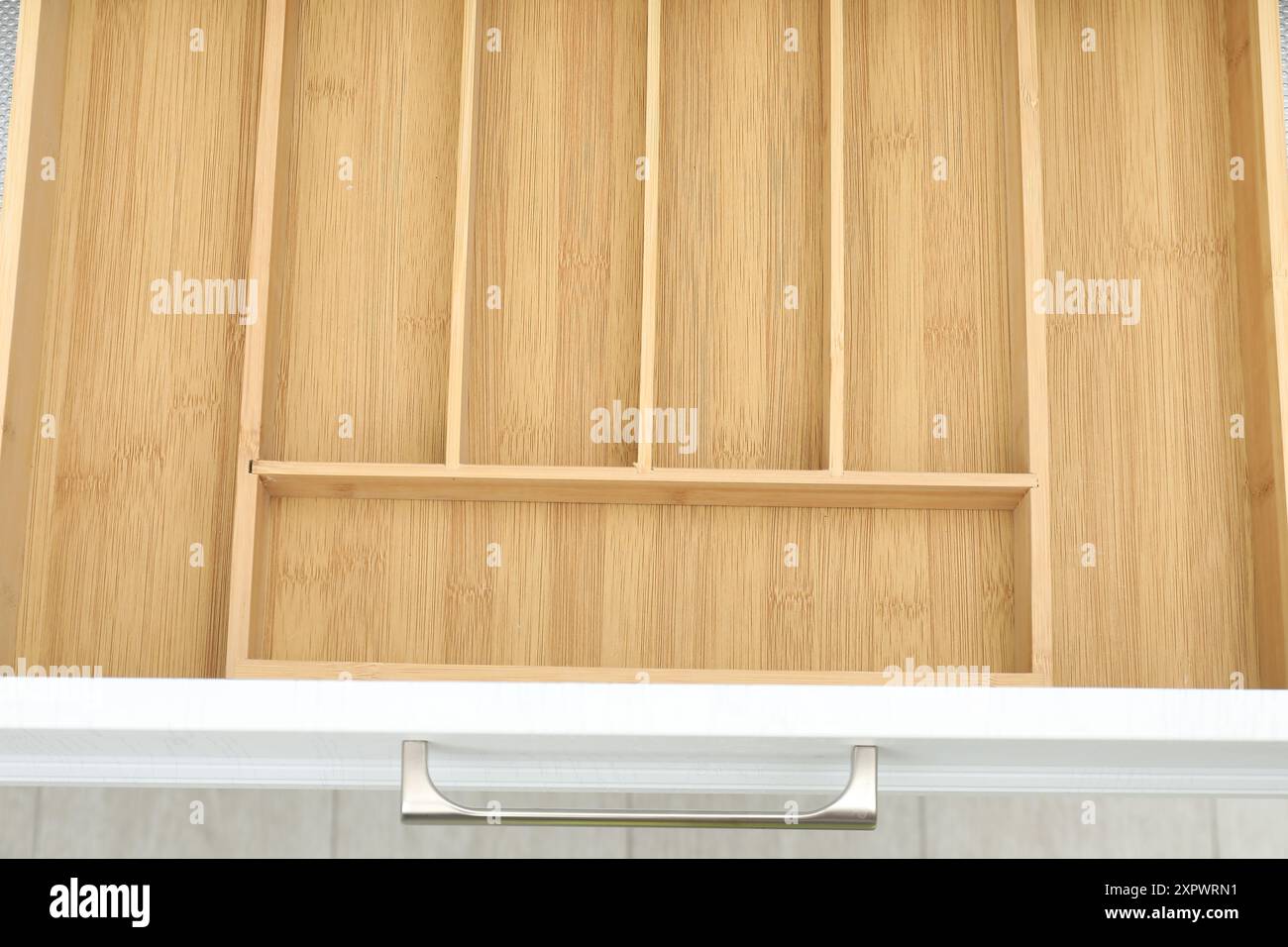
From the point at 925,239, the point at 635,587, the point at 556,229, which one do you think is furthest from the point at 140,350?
the point at 925,239

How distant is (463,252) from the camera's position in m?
1.30

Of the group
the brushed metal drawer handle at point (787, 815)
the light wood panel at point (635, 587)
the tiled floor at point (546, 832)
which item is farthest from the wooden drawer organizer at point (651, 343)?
the brushed metal drawer handle at point (787, 815)

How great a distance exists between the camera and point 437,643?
1.30 m

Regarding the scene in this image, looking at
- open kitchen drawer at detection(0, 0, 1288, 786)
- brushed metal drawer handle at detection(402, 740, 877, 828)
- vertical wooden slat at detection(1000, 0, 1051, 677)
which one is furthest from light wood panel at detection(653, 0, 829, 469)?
brushed metal drawer handle at detection(402, 740, 877, 828)

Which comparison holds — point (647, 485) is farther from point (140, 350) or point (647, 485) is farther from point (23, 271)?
point (23, 271)

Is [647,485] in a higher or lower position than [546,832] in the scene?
higher

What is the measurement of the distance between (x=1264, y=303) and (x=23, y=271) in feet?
3.97

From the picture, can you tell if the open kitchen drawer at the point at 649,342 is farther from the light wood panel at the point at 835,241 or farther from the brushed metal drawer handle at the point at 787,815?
the brushed metal drawer handle at the point at 787,815

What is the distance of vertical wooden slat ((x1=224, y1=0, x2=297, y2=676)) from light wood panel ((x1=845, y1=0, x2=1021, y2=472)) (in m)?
0.58

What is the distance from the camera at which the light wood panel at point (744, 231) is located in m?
1.35

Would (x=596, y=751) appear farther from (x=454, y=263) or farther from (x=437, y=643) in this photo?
(x=454, y=263)

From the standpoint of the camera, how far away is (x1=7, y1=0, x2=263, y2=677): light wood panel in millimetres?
1292
